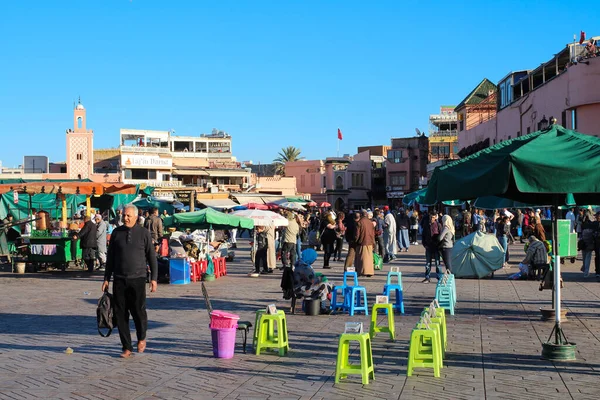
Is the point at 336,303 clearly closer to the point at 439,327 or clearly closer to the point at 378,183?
the point at 439,327

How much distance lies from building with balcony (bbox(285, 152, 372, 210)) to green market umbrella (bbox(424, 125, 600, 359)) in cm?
9018

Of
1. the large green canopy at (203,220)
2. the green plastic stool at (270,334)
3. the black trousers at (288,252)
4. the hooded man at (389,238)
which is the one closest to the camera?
the green plastic stool at (270,334)

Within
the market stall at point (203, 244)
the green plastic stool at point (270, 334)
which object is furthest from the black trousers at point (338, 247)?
the green plastic stool at point (270, 334)

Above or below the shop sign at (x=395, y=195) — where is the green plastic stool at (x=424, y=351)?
below

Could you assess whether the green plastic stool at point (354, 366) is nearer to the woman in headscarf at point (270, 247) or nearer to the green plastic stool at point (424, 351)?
the green plastic stool at point (424, 351)

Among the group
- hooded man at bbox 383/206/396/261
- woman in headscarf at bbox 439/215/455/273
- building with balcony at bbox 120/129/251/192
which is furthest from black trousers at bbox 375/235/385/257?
building with balcony at bbox 120/129/251/192

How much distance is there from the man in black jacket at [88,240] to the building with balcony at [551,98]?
13.6 metres

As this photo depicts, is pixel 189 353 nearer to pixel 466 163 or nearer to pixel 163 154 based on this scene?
pixel 466 163

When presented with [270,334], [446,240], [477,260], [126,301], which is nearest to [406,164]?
[477,260]

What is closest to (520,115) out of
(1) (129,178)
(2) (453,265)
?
(2) (453,265)

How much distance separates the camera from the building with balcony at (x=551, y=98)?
34375 millimetres

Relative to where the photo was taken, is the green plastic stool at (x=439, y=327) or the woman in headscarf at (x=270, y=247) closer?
the green plastic stool at (x=439, y=327)

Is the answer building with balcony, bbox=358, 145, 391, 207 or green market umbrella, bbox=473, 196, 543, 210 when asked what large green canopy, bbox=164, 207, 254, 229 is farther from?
building with balcony, bbox=358, 145, 391, 207

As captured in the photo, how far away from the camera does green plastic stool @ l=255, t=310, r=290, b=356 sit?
9.55 m
